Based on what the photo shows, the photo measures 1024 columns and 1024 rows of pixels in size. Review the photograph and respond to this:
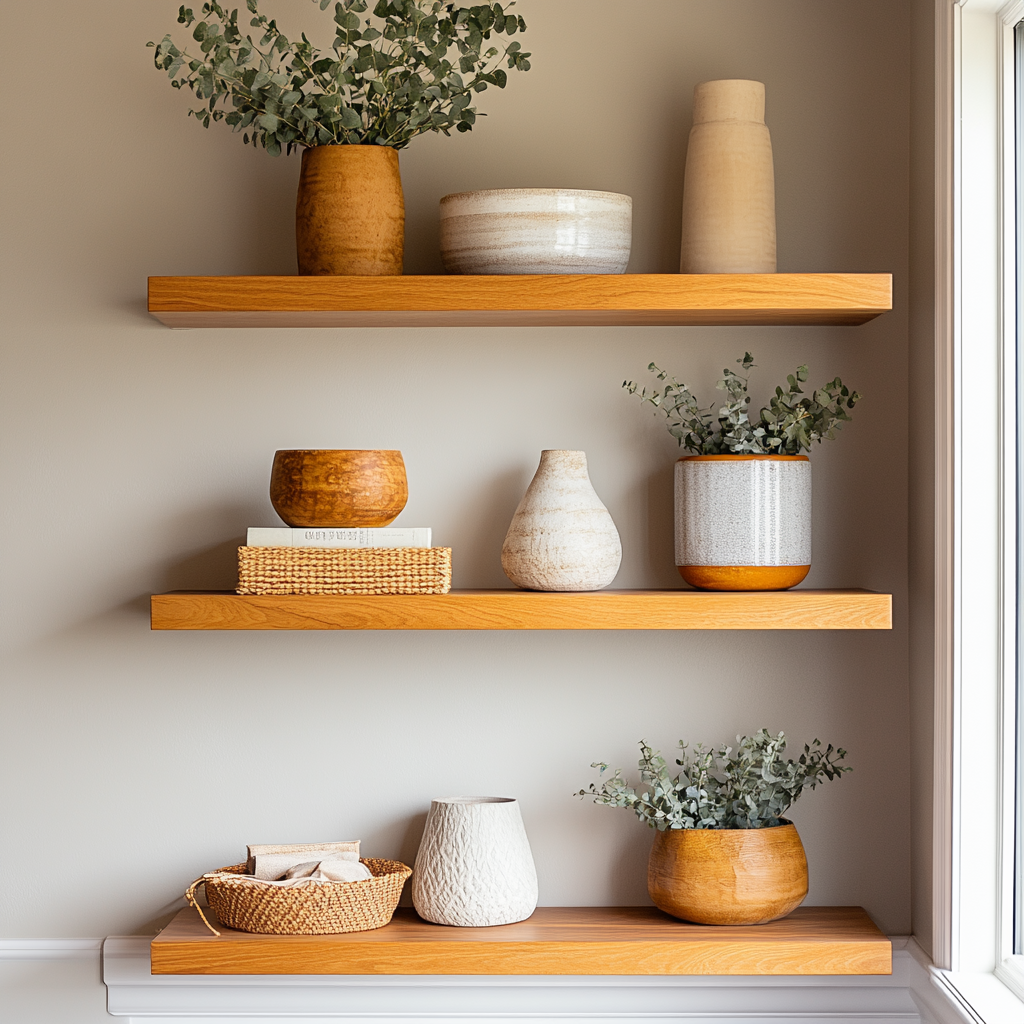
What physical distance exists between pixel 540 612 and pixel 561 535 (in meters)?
0.11

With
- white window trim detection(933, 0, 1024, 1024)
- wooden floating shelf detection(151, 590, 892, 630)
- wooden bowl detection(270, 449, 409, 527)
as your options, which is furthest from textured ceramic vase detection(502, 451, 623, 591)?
white window trim detection(933, 0, 1024, 1024)

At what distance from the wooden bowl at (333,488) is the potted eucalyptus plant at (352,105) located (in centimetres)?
25

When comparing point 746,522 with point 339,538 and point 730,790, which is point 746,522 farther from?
point 339,538

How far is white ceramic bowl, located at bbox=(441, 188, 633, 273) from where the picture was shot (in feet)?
4.71

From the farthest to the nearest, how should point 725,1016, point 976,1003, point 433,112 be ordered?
1. point 725,1016
2. point 433,112
3. point 976,1003

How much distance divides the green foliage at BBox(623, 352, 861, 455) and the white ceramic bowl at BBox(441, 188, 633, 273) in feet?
0.60

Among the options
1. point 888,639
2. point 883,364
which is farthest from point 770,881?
point 883,364

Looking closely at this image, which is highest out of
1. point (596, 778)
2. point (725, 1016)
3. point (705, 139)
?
point (705, 139)

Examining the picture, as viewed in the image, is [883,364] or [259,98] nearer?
[259,98]

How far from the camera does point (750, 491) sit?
147 cm

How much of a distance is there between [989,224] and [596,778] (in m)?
0.92

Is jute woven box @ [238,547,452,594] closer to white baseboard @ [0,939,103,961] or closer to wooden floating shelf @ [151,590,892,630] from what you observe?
wooden floating shelf @ [151,590,892,630]

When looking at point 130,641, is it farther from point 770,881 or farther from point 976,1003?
point 976,1003

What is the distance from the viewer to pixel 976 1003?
1.33 m
